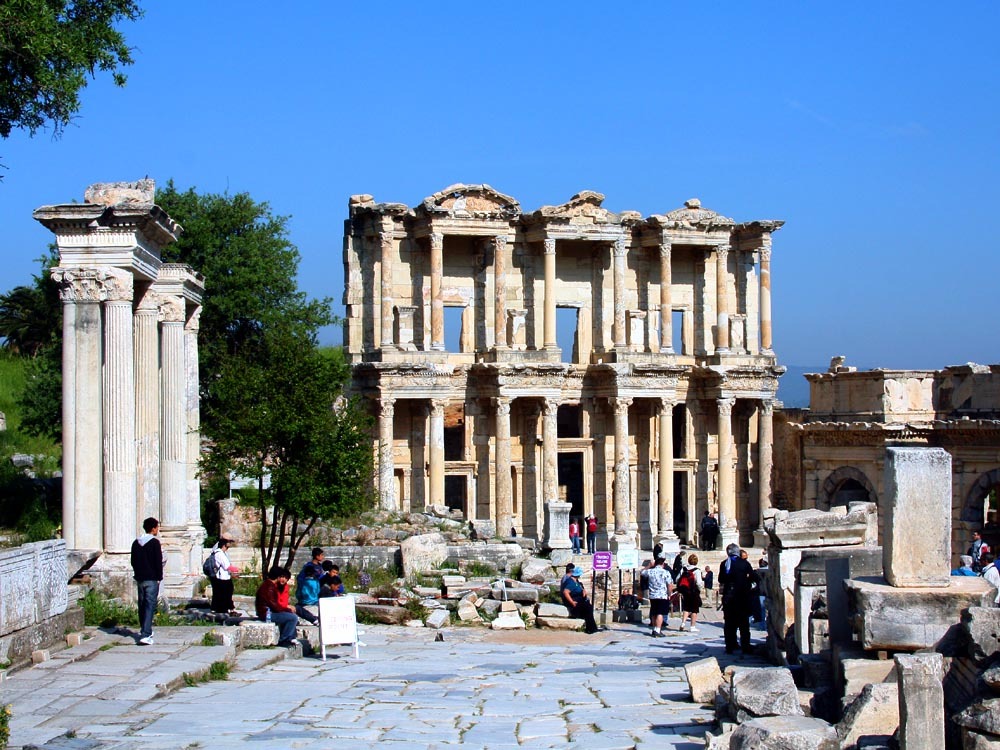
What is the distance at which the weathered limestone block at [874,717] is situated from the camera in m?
9.70

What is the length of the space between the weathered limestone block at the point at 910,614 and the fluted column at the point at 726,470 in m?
26.6

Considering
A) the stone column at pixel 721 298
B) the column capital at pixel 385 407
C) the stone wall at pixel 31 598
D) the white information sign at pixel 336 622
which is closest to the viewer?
the stone wall at pixel 31 598

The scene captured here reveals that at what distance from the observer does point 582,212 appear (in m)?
36.6

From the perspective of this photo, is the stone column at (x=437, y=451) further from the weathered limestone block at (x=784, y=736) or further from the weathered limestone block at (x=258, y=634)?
the weathered limestone block at (x=784, y=736)

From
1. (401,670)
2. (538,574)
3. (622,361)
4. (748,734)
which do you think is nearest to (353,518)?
(538,574)

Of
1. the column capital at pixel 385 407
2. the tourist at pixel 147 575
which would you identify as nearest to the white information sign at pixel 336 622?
the tourist at pixel 147 575

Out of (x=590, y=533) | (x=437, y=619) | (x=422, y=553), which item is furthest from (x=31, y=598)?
(x=590, y=533)

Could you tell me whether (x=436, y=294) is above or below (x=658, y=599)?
above

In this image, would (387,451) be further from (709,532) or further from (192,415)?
(192,415)

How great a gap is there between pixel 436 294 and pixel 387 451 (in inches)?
173

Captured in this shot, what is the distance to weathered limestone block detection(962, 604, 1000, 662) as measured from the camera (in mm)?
9734

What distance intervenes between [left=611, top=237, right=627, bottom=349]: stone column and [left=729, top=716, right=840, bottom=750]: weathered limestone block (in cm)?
2786

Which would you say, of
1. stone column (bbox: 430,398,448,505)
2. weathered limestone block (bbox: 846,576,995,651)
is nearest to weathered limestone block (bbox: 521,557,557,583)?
stone column (bbox: 430,398,448,505)

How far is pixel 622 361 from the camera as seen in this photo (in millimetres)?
36500
